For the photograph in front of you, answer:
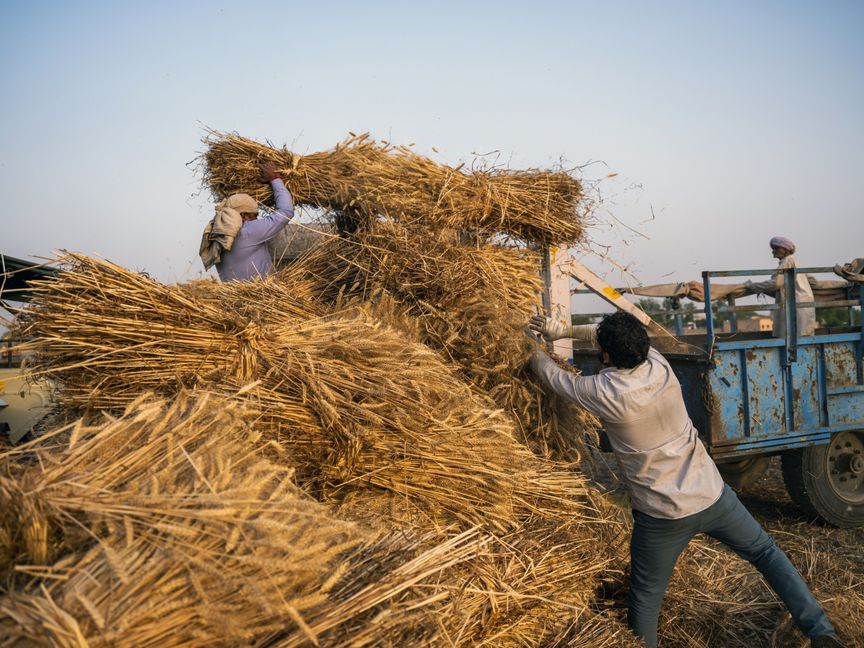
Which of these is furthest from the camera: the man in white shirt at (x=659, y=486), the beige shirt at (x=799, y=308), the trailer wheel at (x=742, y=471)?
the trailer wheel at (x=742, y=471)

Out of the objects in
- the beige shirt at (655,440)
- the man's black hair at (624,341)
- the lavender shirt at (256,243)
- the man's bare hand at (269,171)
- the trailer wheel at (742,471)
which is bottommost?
the trailer wheel at (742,471)

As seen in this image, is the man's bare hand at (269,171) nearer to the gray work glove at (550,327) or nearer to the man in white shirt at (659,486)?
the gray work glove at (550,327)

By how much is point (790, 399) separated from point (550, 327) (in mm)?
2773

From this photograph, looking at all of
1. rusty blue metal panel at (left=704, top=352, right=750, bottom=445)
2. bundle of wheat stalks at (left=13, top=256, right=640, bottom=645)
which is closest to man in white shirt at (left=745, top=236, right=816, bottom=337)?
rusty blue metal panel at (left=704, top=352, right=750, bottom=445)

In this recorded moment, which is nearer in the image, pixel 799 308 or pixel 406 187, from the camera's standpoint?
pixel 406 187

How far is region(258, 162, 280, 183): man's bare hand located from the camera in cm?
407

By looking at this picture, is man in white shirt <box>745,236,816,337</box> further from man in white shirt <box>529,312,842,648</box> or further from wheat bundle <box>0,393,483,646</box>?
wheat bundle <box>0,393,483,646</box>

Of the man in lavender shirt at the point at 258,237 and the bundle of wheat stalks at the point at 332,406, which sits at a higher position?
the man in lavender shirt at the point at 258,237

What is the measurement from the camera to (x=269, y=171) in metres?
4.06

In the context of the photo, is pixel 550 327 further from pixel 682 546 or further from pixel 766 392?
pixel 766 392

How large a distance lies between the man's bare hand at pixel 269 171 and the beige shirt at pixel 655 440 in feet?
7.43

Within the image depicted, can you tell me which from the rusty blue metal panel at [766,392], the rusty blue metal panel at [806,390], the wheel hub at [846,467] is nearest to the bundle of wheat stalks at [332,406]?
the rusty blue metal panel at [766,392]

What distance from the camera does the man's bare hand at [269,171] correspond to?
407 centimetres

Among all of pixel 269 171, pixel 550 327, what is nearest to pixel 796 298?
pixel 550 327
